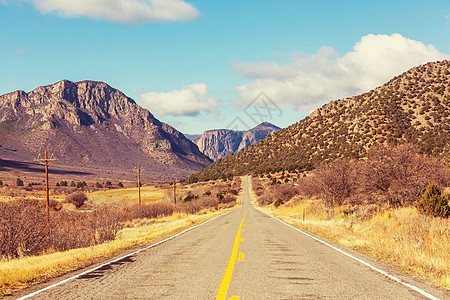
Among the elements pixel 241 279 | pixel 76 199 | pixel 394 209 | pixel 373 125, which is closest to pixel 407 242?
pixel 241 279

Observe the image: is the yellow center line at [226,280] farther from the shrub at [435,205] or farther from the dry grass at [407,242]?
the shrub at [435,205]

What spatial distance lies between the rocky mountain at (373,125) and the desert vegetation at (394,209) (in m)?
32.6

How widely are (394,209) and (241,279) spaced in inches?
607

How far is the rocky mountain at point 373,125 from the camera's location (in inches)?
2628

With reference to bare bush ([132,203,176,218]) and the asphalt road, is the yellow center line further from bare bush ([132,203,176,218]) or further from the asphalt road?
bare bush ([132,203,176,218])

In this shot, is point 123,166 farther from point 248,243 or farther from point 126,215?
→ point 248,243

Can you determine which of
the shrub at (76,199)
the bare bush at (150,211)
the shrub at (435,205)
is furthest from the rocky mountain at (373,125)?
the shrub at (76,199)

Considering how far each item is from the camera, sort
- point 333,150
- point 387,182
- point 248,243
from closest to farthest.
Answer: point 248,243 → point 387,182 → point 333,150

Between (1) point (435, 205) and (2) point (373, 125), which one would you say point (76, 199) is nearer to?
(1) point (435, 205)

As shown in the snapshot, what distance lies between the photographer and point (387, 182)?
69.1ft

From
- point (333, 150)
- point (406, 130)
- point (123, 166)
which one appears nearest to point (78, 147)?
point (123, 166)

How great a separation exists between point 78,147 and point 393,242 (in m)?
192

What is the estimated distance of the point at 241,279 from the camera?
24.8 feet

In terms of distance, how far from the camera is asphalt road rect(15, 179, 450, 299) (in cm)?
639
